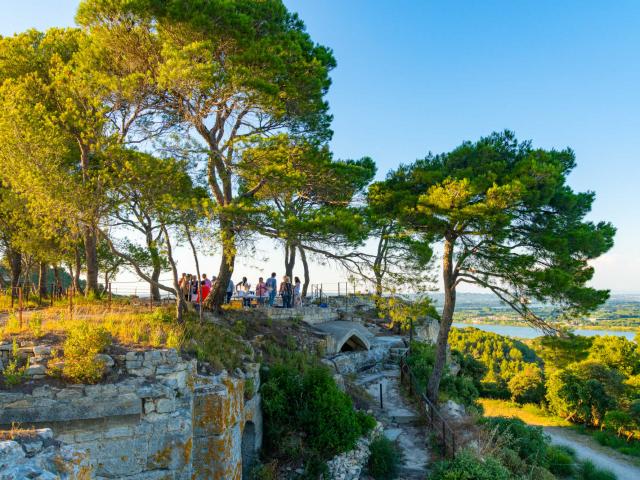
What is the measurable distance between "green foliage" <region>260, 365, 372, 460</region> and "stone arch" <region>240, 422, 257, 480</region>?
20.0 inches

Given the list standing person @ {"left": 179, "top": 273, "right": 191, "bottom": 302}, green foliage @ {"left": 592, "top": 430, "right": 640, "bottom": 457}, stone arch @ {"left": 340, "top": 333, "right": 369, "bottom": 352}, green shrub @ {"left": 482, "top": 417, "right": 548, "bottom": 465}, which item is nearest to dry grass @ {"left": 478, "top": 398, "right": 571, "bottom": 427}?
green foliage @ {"left": 592, "top": 430, "right": 640, "bottom": 457}

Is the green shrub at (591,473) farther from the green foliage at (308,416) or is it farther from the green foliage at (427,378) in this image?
the green foliage at (308,416)

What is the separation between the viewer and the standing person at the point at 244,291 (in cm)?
1673

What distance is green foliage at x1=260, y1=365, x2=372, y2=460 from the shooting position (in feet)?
33.0

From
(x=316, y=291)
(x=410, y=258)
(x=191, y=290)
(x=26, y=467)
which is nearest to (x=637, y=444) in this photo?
(x=316, y=291)

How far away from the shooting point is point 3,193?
15219 millimetres

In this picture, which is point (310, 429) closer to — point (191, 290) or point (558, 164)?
point (191, 290)

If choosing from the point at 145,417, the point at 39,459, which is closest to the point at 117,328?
the point at 145,417

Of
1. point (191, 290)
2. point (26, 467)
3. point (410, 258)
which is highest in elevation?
point (410, 258)

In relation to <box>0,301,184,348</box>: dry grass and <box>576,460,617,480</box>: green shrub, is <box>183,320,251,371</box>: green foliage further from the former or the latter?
<box>576,460,617,480</box>: green shrub

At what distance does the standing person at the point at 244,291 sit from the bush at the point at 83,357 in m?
9.27

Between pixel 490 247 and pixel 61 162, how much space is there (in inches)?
543

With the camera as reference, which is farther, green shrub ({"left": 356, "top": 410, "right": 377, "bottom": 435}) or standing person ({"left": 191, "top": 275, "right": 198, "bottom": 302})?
standing person ({"left": 191, "top": 275, "right": 198, "bottom": 302})

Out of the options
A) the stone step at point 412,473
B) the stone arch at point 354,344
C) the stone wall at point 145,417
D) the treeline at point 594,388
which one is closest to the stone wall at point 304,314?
the stone arch at point 354,344
